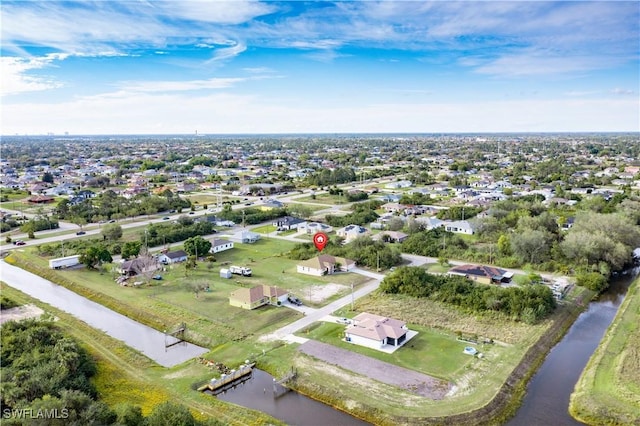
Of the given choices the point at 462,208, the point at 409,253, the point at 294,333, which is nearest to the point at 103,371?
the point at 294,333

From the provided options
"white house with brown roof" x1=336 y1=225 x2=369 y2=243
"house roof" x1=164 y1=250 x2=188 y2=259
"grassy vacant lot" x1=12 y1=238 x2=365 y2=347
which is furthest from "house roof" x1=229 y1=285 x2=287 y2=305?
"white house with brown roof" x1=336 y1=225 x2=369 y2=243

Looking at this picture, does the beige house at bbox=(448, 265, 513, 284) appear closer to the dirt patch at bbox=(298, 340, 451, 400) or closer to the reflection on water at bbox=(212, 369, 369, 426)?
the dirt patch at bbox=(298, 340, 451, 400)

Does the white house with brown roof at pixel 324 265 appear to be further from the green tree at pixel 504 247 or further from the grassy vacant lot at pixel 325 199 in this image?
the grassy vacant lot at pixel 325 199

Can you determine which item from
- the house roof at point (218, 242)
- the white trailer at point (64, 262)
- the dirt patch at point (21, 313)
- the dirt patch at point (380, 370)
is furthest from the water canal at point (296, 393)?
the house roof at point (218, 242)

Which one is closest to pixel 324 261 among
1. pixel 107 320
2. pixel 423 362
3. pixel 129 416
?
pixel 423 362

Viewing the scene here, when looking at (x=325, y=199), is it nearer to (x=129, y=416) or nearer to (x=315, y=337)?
(x=315, y=337)

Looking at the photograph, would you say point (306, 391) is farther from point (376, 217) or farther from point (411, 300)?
point (376, 217)
